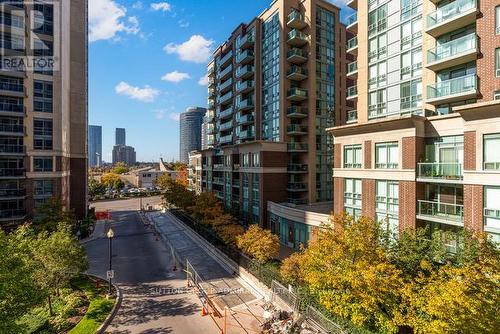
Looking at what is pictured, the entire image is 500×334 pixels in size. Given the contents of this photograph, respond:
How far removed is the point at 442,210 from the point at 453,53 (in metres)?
11.3

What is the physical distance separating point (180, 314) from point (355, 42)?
30434 mm

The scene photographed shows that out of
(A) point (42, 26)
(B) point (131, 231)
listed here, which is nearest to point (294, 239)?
(B) point (131, 231)

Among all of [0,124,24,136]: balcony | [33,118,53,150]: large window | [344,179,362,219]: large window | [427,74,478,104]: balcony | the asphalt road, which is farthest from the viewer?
[33,118,53,150]: large window

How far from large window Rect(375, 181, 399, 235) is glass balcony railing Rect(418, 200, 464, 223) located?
1.83 meters

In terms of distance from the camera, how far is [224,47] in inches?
2368

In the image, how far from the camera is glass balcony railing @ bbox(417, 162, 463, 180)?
20125 mm

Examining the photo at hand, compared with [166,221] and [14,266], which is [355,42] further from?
[166,221]

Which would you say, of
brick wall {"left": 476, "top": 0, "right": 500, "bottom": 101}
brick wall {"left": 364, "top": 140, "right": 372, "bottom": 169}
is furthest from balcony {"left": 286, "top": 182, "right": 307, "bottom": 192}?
brick wall {"left": 476, "top": 0, "right": 500, "bottom": 101}

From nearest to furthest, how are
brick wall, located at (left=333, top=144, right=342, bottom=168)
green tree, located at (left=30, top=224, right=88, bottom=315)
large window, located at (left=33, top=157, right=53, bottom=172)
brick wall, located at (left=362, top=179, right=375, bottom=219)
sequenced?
green tree, located at (left=30, top=224, right=88, bottom=315) < brick wall, located at (left=362, top=179, right=375, bottom=219) < brick wall, located at (left=333, top=144, right=342, bottom=168) < large window, located at (left=33, top=157, right=53, bottom=172)

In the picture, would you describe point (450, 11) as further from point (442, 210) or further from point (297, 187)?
point (297, 187)

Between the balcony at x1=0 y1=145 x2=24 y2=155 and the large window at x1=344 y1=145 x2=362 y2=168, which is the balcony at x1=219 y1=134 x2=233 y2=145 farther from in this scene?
the balcony at x1=0 y1=145 x2=24 y2=155

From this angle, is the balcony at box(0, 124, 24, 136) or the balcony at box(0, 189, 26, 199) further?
the balcony at box(0, 124, 24, 136)

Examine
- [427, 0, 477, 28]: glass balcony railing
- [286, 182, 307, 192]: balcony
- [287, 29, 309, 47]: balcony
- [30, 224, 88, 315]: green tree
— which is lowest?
[30, 224, 88, 315]: green tree

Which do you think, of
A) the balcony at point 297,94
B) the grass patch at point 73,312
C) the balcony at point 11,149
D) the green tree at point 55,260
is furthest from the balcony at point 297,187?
the balcony at point 11,149
